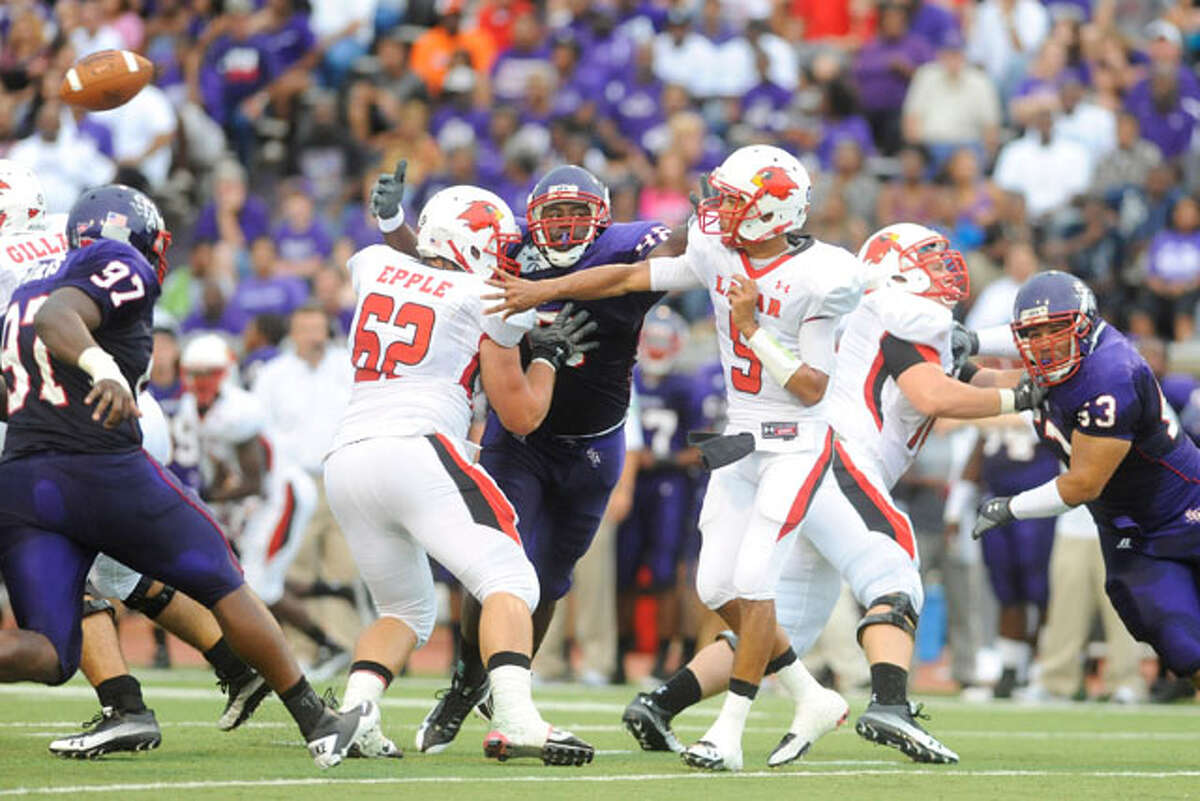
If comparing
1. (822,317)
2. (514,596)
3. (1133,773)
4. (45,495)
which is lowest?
(1133,773)

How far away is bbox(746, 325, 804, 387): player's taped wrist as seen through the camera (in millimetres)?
6379

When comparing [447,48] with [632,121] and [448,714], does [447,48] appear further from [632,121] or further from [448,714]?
[448,714]

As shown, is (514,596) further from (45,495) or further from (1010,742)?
(1010,742)

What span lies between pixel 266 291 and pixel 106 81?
6226 mm

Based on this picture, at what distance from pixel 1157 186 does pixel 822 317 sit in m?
7.67

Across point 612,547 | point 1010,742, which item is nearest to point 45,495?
point 1010,742

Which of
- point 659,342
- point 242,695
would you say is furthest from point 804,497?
point 659,342

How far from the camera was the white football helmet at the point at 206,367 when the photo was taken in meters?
10.7

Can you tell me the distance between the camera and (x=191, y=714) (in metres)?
8.20

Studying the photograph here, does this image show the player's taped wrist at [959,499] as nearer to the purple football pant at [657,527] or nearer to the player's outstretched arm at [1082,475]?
the purple football pant at [657,527]

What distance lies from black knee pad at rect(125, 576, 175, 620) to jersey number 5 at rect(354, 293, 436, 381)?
3.97 feet

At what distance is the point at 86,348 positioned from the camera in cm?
562

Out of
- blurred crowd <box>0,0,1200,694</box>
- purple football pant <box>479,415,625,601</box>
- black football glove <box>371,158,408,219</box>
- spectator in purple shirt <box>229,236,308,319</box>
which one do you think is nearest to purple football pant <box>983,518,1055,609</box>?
blurred crowd <box>0,0,1200,694</box>

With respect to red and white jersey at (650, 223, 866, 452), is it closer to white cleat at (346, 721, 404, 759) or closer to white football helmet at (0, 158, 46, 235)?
white cleat at (346, 721, 404, 759)
